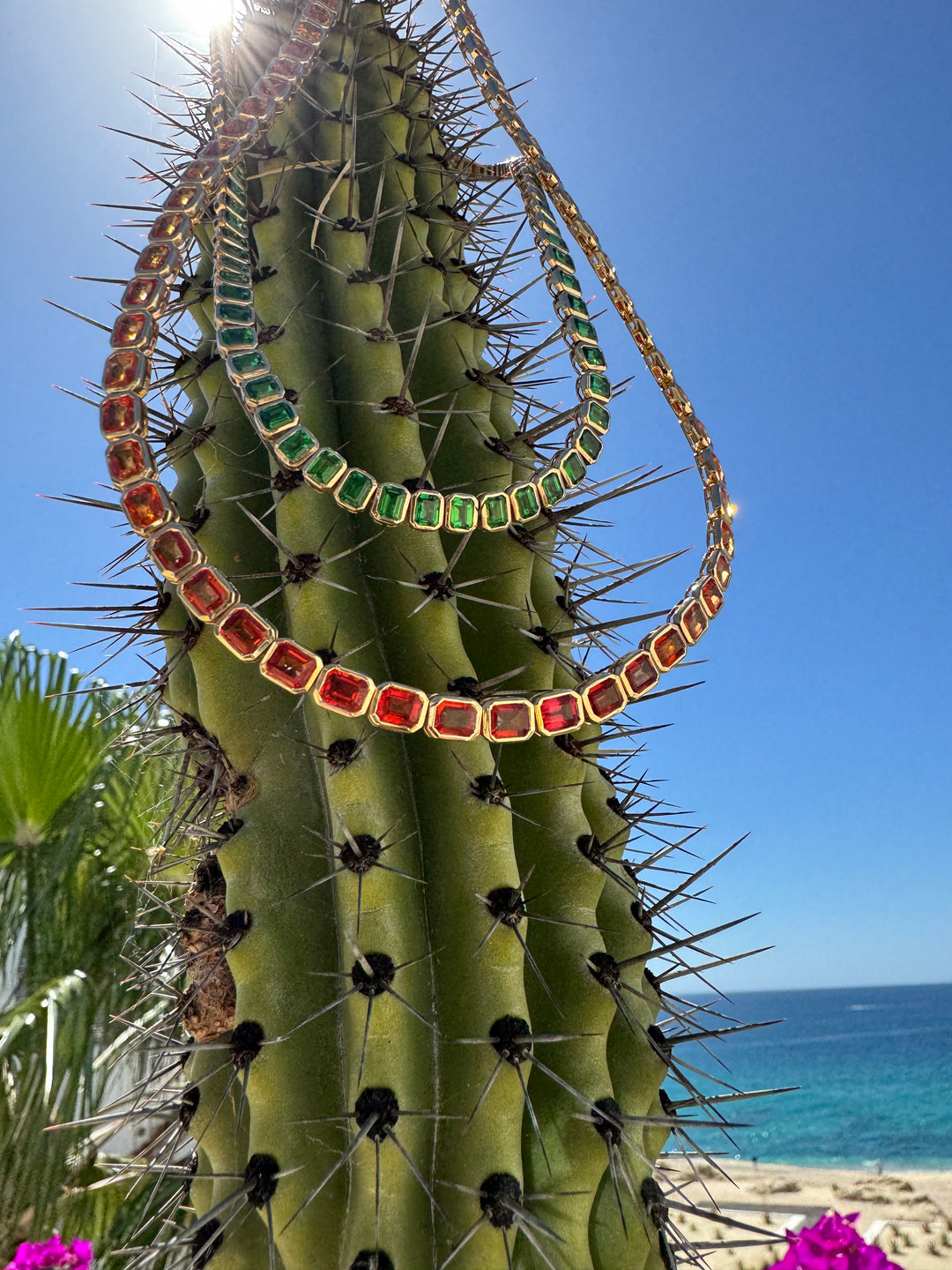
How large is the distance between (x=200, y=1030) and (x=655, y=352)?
1.57 m

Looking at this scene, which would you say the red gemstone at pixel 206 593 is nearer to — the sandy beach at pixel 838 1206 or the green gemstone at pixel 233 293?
the green gemstone at pixel 233 293

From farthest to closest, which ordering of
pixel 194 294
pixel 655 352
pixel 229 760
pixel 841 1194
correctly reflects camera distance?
pixel 841 1194 < pixel 655 352 < pixel 194 294 < pixel 229 760

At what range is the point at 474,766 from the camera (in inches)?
49.6

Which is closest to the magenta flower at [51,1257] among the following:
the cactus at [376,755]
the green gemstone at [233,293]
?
the cactus at [376,755]

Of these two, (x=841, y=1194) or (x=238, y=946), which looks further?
(x=841, y=1194)

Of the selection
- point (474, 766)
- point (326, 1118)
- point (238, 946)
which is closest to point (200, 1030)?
point (238, 946)

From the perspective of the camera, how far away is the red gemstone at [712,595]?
Result: 5.33ft

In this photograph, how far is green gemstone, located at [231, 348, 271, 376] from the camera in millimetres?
1372

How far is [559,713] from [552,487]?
0.41 m

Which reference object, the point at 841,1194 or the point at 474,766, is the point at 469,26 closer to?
the point at 474,766

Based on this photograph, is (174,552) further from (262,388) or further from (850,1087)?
(850,1087)

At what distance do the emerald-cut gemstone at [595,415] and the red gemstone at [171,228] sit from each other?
0.70 metres

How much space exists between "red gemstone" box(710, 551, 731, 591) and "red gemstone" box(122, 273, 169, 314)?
100 cm

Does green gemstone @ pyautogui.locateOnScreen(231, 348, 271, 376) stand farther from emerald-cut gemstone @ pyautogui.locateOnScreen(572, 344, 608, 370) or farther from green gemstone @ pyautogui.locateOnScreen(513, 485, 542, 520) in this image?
emerald-cut gemstone @ pyautogui.locateOnScreen(572, 344, 608, 370)
